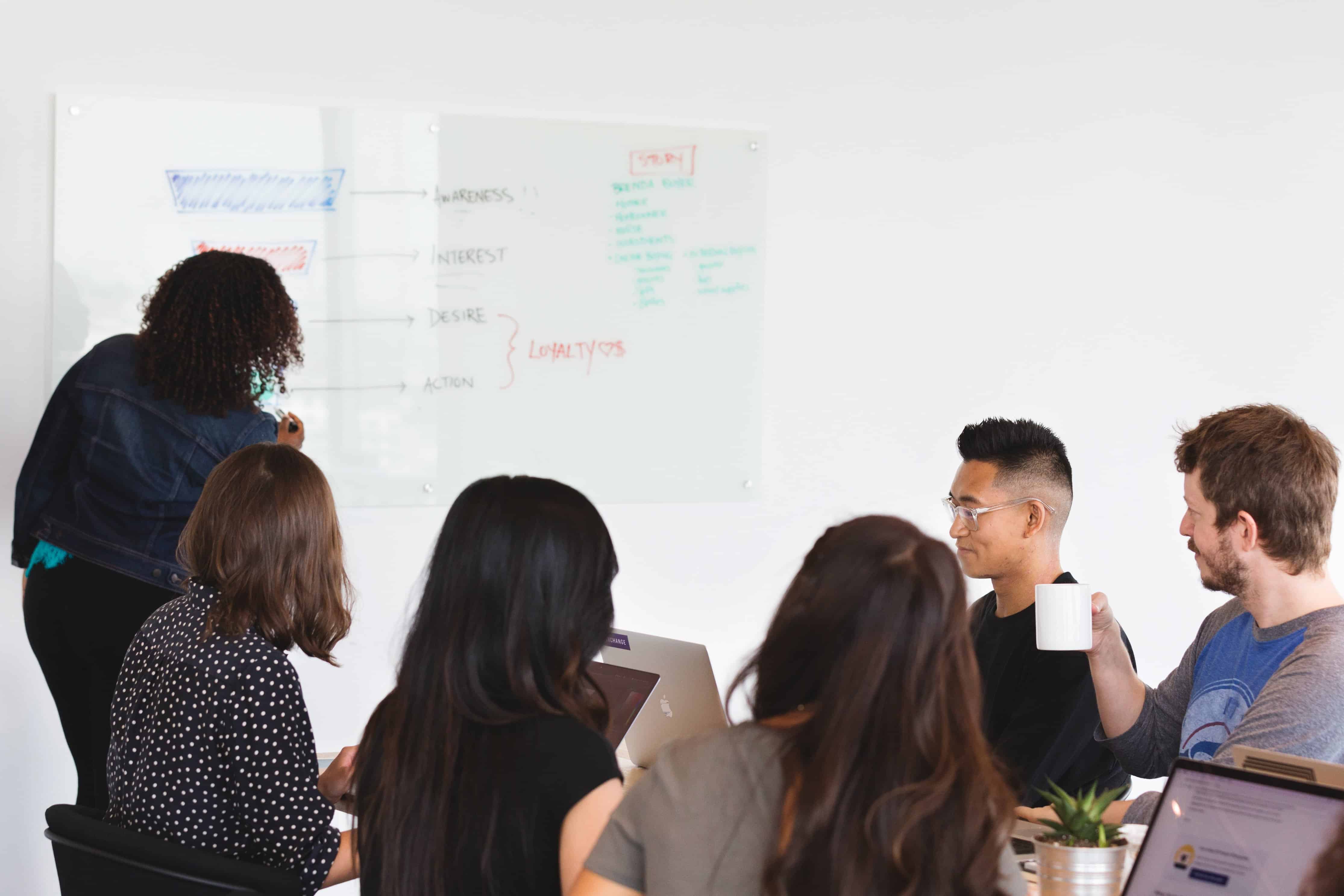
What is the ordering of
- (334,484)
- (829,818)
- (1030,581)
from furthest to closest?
1. (334,484)
2. (1030,581)
3. (829,818)

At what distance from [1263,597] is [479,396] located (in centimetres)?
193

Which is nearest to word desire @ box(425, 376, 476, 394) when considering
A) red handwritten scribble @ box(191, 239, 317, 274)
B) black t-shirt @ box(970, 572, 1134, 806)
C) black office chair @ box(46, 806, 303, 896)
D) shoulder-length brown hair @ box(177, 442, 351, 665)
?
red handwritten scribble @ box(191, 239, 317, 274)

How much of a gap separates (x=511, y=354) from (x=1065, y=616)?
68.3 inches

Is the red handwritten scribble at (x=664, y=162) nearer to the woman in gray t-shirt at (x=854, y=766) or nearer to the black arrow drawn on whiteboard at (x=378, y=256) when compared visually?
the black arrow drawn on whiteboard at (x=378, y=256)

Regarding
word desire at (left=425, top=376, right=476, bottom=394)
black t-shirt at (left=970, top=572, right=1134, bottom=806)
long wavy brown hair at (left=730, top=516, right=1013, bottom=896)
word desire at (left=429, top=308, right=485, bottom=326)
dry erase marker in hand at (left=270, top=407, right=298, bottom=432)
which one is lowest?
black t-shirt at (left=970, top=572, right=1134, bottom=806)

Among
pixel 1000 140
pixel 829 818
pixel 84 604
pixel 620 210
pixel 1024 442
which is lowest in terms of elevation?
pixel 84 604

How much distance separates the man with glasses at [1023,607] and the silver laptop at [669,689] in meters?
0.50

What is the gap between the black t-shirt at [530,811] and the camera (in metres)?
1.25

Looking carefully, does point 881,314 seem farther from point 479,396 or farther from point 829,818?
point 829,818

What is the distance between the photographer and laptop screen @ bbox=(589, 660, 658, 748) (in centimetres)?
199

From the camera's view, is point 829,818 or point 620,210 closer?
point 829,818

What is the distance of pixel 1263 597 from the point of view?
1.86 m

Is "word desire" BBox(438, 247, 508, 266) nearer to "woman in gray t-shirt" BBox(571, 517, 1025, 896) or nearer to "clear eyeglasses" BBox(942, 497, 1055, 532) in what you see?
"clear eyeglasses" BBox(942, 497, 1055, 532)

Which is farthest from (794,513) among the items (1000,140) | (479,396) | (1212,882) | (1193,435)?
(1212,882)
